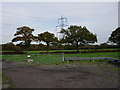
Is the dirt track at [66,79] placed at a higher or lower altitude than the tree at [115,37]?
lower

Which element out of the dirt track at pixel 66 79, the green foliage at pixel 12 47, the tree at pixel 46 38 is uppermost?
the tree at pixel 46 38

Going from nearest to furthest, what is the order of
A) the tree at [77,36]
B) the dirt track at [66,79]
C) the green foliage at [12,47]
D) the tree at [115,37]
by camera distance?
the dirt track at [66,79]
the green foliage at [12,47]
the tree at [77,36]
the tree at [115,37]

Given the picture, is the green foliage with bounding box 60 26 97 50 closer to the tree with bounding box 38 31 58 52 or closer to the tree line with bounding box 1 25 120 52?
the tree line with bounding box 1 25 120 52

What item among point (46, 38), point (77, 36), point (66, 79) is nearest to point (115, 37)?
point (77, 36)

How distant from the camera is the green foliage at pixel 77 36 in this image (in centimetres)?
3733

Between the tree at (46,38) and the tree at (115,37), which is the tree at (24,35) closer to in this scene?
the tree at (46,38)

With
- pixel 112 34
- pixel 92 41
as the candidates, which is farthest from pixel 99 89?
pixel 112 34

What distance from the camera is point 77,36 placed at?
1475 inches

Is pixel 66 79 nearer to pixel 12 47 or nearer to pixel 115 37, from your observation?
pixel 12 47

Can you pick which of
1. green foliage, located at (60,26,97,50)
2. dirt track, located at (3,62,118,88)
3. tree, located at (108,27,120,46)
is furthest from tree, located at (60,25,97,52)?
dirt track, located at (3,62,118,88)

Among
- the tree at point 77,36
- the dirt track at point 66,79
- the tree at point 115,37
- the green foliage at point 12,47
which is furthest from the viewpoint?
the tree at point 115,37

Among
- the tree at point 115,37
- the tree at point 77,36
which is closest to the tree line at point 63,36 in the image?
the tree at point 77,36

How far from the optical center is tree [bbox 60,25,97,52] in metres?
37.3

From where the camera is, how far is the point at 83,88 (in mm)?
5941
